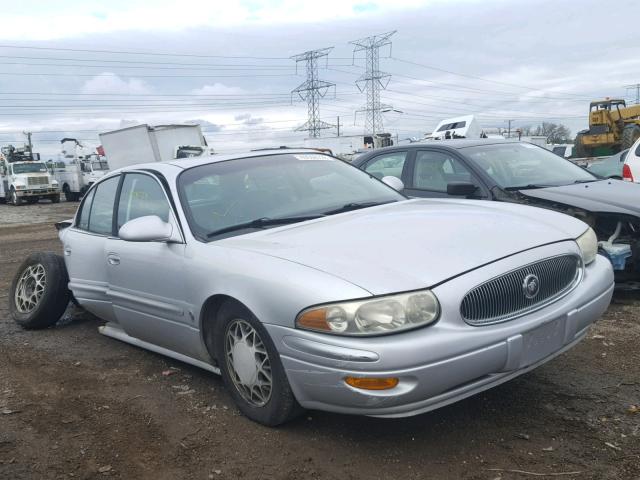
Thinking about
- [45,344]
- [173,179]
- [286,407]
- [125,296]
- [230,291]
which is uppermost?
[173,179]

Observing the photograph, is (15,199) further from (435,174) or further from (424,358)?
(424,358)

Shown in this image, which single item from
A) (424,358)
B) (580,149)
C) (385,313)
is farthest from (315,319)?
(580,149)

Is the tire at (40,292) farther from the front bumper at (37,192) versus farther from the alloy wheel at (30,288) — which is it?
the front bumper at (37,192)

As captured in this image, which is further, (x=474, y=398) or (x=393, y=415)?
(x=474, y=398)

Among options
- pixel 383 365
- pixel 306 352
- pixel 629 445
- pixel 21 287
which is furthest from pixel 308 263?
pixel 21 287

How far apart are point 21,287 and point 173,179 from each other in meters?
A: 2.65

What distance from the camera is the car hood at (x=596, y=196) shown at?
17.7ft

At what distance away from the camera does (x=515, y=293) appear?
3.04 m

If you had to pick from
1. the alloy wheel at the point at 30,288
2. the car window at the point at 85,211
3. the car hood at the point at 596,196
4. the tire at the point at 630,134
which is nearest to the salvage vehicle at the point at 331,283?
the car window at the point at 85,211

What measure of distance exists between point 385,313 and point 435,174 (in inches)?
161

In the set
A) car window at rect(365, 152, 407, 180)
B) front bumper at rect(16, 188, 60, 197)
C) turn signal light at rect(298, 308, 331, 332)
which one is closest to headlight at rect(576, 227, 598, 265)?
turn signal light at rect(298, 308, 331, 332)

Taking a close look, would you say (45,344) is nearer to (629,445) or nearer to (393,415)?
(393,415)

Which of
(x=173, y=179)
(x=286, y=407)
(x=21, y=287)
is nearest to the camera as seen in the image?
(x=286, y=407)

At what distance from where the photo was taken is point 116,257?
4.39 meters
